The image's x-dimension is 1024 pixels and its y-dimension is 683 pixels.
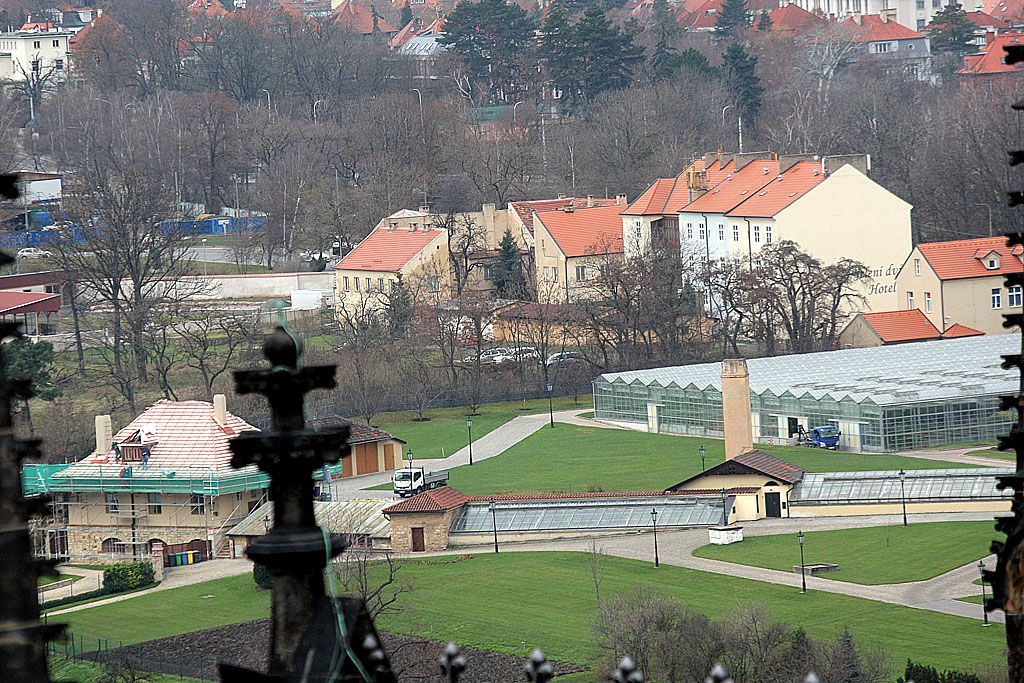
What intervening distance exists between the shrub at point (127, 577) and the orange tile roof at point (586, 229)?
115 feet

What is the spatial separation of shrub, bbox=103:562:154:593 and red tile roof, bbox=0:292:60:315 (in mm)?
20643

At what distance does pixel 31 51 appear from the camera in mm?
119812

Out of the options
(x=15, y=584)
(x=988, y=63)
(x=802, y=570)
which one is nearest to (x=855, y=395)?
(x=802, y=570)

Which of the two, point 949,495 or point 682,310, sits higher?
point 682,310

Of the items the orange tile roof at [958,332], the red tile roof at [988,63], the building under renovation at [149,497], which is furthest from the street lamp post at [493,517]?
the red tile roof at [988,63]

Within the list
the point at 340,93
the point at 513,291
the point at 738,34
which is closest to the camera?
the point at 513,291

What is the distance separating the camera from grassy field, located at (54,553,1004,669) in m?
28.0

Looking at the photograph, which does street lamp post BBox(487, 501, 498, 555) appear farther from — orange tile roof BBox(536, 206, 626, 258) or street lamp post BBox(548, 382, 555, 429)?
orange tile roof BBox(536, 206, 626, 258)

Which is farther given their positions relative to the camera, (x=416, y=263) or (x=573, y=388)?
(x=416, y=263)

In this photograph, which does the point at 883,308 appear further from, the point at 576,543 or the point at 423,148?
the point at 423,148

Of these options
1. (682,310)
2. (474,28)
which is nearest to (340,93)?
(474,28)

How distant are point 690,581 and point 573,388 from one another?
2529cm

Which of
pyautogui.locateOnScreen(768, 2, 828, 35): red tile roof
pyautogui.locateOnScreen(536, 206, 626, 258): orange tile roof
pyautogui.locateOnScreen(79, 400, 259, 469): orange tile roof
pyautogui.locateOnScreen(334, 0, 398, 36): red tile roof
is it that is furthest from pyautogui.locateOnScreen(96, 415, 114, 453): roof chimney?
pyautogui.locateOnScreen(334, 0, 398, 36): red tile roof

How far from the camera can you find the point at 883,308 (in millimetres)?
63156
